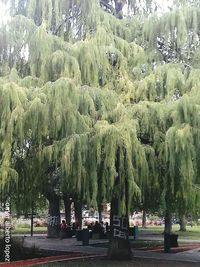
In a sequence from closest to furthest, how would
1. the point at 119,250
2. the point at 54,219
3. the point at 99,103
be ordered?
the point at 99,103 < the point at 119,250 < the point at 54,219

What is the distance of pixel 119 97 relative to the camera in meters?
12.1

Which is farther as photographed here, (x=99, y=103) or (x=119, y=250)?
(x=119, y=250)

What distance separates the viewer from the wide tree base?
15.6m

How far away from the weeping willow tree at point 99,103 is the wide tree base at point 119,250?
60.6 inches

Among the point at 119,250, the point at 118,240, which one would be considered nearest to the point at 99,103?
the point at 118,240

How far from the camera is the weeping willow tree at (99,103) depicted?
35.5 feet

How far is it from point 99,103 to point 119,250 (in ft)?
20.0

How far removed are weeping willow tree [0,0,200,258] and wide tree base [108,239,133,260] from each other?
1.54m

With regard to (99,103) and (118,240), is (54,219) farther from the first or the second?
(99,103)

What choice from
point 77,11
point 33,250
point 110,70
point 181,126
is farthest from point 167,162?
point 33,250

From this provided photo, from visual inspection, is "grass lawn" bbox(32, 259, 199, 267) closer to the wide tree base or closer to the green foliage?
the wide tree base

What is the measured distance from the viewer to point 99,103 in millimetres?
11586

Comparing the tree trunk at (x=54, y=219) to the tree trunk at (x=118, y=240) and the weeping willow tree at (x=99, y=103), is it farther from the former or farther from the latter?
the weeping willow tree at (x=99, y=103)

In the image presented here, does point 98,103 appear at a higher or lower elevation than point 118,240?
higher
